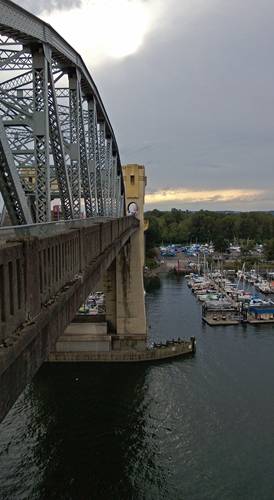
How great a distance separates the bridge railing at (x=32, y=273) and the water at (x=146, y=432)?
11.0m

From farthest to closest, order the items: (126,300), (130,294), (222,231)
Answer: (222,231) < (130,294) < (126,300)

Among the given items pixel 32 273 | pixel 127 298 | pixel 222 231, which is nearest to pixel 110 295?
pixel 127 298

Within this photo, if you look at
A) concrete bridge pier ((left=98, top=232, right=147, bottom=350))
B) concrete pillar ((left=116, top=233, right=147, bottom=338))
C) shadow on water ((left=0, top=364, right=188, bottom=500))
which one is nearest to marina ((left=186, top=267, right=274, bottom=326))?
concrete pillar ((left=116, top=233, right=147, bottom=338))

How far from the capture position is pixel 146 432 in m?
18.0

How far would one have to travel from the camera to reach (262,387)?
22156 mm

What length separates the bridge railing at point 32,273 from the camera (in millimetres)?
4469

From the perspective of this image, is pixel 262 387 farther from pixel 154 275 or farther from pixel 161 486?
pixel 154 275

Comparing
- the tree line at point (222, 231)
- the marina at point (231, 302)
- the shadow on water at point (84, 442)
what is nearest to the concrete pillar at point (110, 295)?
the shadow on water at point (84, 442)

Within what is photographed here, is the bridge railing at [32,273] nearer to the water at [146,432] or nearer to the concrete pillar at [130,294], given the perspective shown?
the water at [146,432]

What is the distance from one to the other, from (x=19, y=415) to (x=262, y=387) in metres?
14.4

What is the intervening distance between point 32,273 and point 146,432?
15.6m

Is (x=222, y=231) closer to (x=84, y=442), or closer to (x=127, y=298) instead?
(x=127, y=298)

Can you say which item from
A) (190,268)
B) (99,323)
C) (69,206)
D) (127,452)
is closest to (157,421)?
(127,452)

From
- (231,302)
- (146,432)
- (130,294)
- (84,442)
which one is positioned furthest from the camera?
(231,302)
